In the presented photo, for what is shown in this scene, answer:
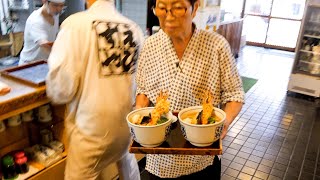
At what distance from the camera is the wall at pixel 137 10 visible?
3.49m

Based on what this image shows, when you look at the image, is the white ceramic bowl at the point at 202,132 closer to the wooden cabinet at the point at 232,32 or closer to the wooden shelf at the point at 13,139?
the wooden shelf at the point at 13,139

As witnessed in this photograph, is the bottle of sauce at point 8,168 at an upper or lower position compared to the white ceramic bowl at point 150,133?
lower

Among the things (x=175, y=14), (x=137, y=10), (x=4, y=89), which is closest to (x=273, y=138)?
(x=137, y=10)

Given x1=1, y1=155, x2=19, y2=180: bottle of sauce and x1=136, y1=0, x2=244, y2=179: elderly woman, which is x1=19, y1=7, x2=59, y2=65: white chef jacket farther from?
x1=136, y1=0, x2=244, y2=179: elderly woman

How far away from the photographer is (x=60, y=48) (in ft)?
5.29

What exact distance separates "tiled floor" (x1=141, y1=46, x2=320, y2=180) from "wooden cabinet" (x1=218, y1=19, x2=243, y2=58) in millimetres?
1475

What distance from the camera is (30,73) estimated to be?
1.87m

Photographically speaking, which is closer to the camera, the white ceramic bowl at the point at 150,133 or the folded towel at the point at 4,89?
the white ceramic bowl at the point at 150,133

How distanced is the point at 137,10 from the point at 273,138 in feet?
8.08

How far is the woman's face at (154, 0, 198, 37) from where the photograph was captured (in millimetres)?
1120

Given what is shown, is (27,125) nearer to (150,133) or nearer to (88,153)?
(88,153)

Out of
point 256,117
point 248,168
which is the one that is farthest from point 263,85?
point 248,168

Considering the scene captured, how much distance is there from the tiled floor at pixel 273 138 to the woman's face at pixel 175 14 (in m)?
2.11

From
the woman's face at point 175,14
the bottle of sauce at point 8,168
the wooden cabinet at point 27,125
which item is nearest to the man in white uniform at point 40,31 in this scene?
the wooden cabinet at point 27,125
